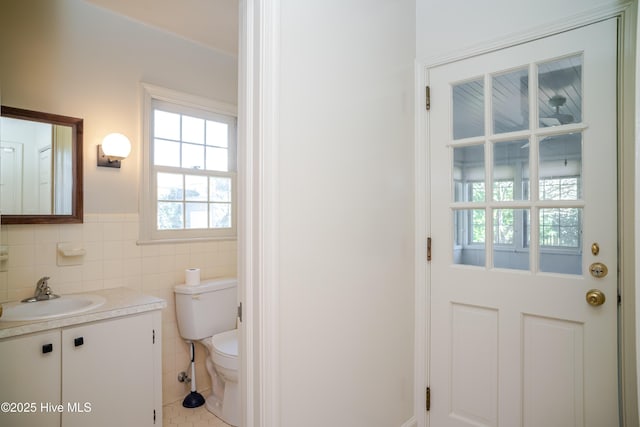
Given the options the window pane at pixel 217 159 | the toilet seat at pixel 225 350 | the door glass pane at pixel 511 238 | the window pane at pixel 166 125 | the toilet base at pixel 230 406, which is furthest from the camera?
the window pane at pixel 217 159

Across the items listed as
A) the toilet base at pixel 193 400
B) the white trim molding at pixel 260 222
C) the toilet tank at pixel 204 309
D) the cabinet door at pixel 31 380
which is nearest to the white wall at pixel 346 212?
the white trim molding at pixel 260 222

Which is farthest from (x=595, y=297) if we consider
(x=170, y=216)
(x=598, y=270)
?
(x=170, y=216)

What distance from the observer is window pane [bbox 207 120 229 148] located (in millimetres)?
2760

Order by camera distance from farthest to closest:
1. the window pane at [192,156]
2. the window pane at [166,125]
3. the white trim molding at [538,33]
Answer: the window pane at [192,156] < the window pane at [166,125] < the white trim molding at [538,33]

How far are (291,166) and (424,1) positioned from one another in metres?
1.35

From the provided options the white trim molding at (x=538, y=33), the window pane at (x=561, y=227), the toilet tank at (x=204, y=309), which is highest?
the white trim molding at (x=538, y=33)

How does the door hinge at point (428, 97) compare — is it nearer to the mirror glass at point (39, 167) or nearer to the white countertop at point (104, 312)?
the white countertop at point (104, 312)

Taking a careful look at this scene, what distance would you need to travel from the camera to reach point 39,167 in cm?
195

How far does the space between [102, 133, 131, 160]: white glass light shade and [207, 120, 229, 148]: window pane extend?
2.23 ft

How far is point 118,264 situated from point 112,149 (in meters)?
0.72

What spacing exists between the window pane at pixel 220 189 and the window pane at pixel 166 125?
42cm

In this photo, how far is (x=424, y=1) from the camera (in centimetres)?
190

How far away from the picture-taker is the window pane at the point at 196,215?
2611 millimetres

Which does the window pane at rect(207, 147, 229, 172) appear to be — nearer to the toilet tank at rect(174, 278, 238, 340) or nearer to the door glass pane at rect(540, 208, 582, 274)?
the toilet tank at rect(174, 278, 238, 340)
